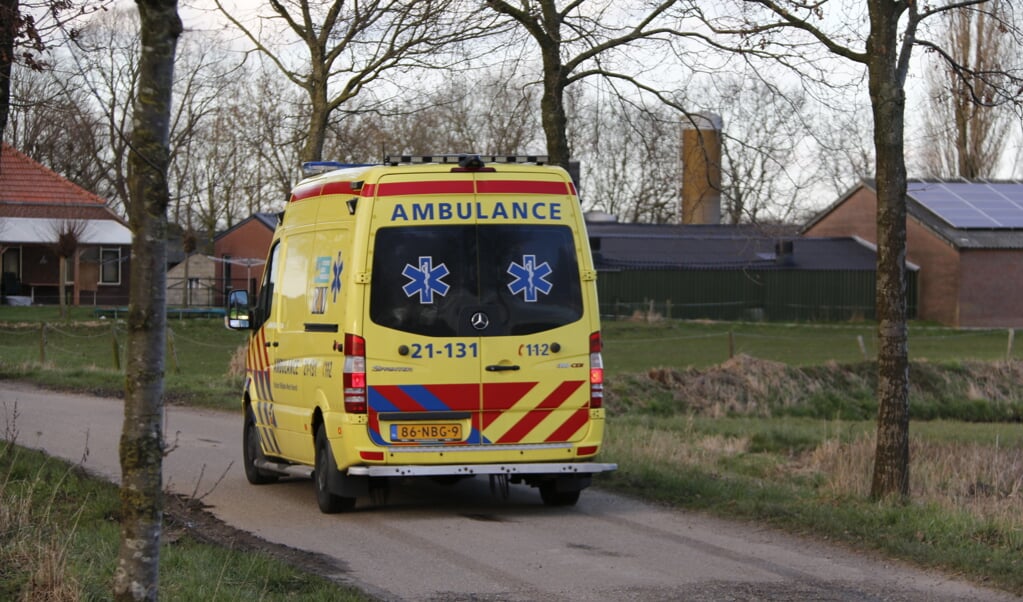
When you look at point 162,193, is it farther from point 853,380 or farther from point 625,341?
point 625,341

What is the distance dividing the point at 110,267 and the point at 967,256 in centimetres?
3520

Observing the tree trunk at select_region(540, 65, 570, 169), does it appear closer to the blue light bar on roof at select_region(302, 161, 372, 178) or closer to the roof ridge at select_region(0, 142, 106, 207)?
the blue light bar on roof at select_region(302, 161, 372, 178)

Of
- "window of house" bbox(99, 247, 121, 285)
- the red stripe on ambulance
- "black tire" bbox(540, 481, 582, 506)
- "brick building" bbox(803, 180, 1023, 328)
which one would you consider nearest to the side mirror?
"black tire" bbox(540, 481, 582, 506)

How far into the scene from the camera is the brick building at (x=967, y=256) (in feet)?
182

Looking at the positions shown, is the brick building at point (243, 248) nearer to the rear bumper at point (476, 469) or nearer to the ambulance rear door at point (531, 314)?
the ambulance rear door at point (531, 314)

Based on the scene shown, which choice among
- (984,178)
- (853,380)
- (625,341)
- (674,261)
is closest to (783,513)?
(853,380)

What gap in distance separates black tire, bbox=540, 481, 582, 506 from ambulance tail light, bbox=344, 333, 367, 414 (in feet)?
6.31

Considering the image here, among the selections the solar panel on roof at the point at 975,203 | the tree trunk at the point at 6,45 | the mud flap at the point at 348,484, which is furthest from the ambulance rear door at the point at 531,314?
the solar panel on roof at the point at 975,203

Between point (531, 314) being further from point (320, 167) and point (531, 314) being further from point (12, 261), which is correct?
point (12, 261)

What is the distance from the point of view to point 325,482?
11.2 metres

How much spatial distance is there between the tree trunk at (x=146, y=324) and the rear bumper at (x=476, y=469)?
196 inches

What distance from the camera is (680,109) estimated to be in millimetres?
14867

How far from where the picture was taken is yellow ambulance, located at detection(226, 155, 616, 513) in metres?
10.7

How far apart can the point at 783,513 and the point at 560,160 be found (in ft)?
16.0
